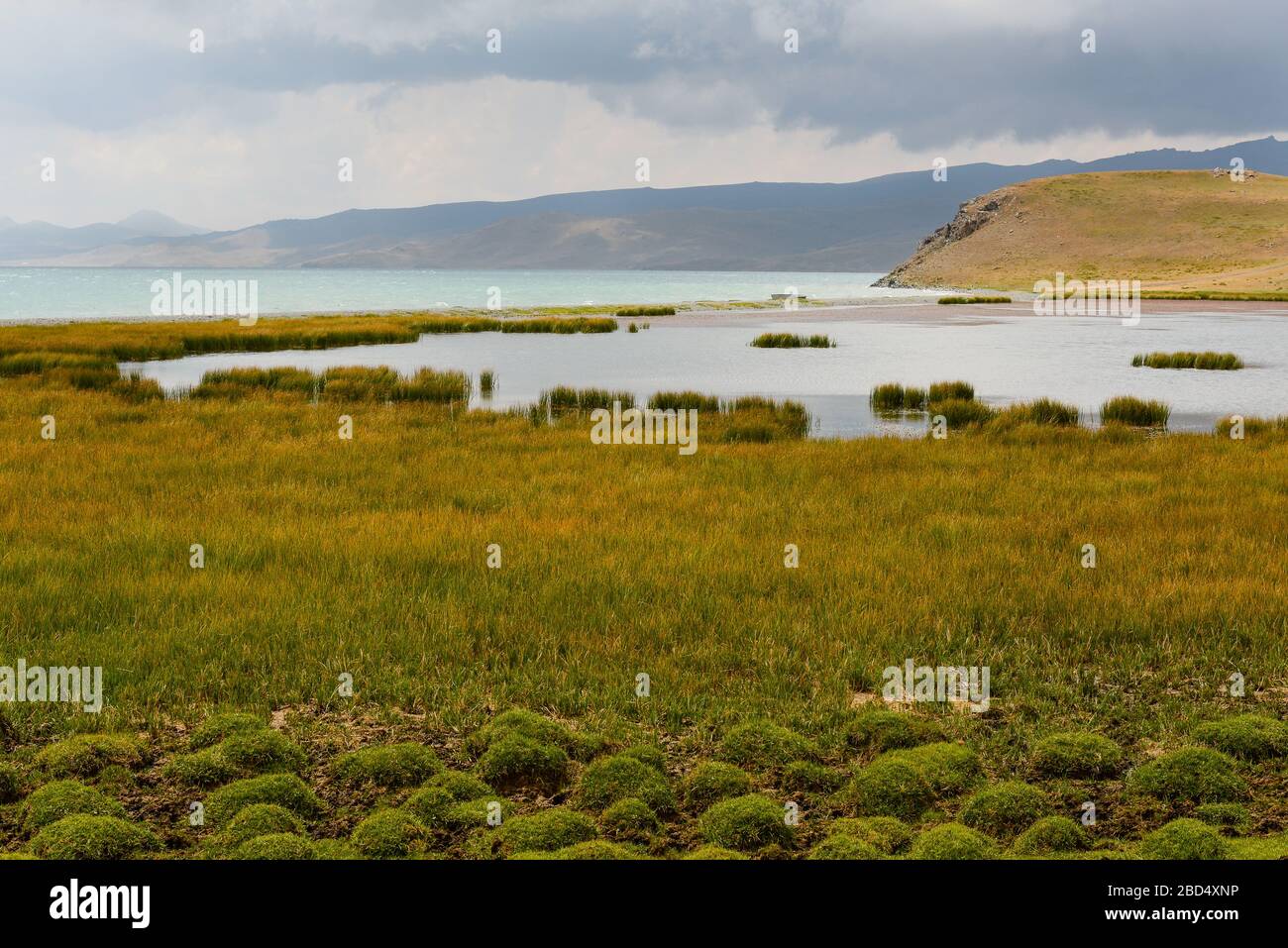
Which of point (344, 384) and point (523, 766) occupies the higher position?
point (344, 384)

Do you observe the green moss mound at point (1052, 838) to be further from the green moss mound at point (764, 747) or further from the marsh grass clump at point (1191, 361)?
the marsh grass clump at point (1191, 361)

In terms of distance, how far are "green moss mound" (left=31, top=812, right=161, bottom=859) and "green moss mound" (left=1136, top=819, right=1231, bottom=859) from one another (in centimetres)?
610

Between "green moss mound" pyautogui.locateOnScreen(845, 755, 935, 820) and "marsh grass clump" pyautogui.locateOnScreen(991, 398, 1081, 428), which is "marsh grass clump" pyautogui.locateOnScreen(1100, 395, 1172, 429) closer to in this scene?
"marsh grass clump" pyautogui.locateOnScreen(991, 398, 1081, 428)

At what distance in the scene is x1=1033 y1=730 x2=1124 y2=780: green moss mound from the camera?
316 inches

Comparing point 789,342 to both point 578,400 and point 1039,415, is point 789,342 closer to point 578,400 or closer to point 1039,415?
point 578,400

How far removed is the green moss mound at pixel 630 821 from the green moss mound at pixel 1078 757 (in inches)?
120

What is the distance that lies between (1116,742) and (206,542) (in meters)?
10.8

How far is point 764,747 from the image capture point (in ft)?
26.9

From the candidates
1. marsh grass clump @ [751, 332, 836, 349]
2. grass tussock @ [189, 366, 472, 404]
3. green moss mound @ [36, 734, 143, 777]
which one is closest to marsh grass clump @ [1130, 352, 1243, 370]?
marsh grass clump @ [751, 332, 836, 349]

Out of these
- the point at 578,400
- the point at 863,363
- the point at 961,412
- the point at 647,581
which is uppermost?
the point at 863,363

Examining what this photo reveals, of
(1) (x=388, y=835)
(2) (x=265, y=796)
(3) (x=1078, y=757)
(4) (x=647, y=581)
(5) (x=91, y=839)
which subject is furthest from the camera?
(4) (x=647, y=581)

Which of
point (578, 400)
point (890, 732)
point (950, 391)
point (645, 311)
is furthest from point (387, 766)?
point (645, 311)

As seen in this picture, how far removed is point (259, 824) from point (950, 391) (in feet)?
90.6
